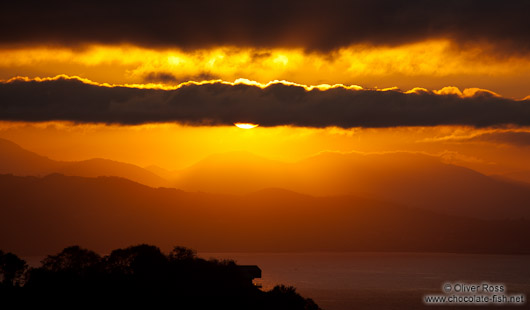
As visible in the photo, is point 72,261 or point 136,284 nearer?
point 136,284

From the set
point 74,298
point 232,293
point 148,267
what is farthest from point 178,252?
A: point 74,298

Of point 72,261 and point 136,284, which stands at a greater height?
→ point 72,261

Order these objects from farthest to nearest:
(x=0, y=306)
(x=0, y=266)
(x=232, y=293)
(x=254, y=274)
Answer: (x=254, y=274) → (x=0, y=266) → (x=232, y=293) → (x=0, y=306)

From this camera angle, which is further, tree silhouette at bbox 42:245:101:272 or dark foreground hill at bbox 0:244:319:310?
tree silhouette at bbox 42:245:101:272

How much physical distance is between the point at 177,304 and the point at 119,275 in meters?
12.8

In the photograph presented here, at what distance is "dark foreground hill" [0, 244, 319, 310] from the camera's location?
89.9 metres

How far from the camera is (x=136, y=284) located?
310 feet

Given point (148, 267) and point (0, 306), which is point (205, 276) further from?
point (0, 306)

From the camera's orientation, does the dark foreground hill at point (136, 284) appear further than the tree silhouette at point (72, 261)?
No

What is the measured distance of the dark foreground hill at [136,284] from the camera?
295 ft

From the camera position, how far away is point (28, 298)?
293 ft

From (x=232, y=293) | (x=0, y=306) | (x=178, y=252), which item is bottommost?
(x=0, y=306)

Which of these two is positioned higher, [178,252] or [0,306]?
[178,252]

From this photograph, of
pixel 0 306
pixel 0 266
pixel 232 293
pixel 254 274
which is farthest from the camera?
pixel 254 274
